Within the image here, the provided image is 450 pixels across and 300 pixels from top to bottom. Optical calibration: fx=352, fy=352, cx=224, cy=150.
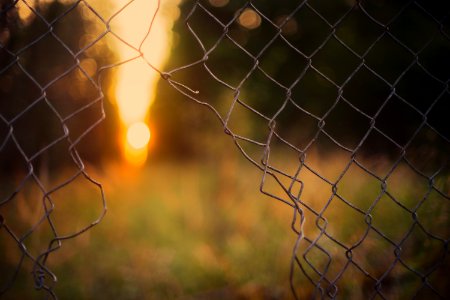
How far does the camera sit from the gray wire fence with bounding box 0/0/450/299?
895 mm

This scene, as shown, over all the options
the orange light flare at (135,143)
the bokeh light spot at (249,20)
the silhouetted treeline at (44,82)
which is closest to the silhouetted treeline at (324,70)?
the bokeh light spot at (249,20)

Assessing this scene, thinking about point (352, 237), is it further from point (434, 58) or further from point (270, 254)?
point (434, 58)

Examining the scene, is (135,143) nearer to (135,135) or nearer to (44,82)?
(135,135)

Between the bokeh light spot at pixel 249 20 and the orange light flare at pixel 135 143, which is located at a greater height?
the orange light flare at pixel 135 143

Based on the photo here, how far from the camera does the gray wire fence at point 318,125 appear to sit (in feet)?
2.94

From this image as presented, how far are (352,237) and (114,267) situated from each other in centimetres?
168

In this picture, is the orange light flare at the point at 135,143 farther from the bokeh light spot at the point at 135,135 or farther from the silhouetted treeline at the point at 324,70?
the silhouetted treeline at the point at 324,70

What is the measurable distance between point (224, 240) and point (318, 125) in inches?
87.1

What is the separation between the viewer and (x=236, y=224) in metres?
3.14

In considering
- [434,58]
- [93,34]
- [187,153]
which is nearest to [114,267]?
[93,34]

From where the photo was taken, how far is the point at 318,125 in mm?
1031

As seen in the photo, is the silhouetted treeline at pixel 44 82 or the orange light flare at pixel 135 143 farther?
the orange light flare at pixel 135 143

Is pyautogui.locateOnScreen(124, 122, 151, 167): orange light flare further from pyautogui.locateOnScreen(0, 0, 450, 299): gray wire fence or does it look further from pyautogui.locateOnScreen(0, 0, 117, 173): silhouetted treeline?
pyautogui.locateOnScreen(0, 0, 117, 173): silhouetted treeline

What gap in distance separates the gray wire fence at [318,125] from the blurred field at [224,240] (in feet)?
0.04
